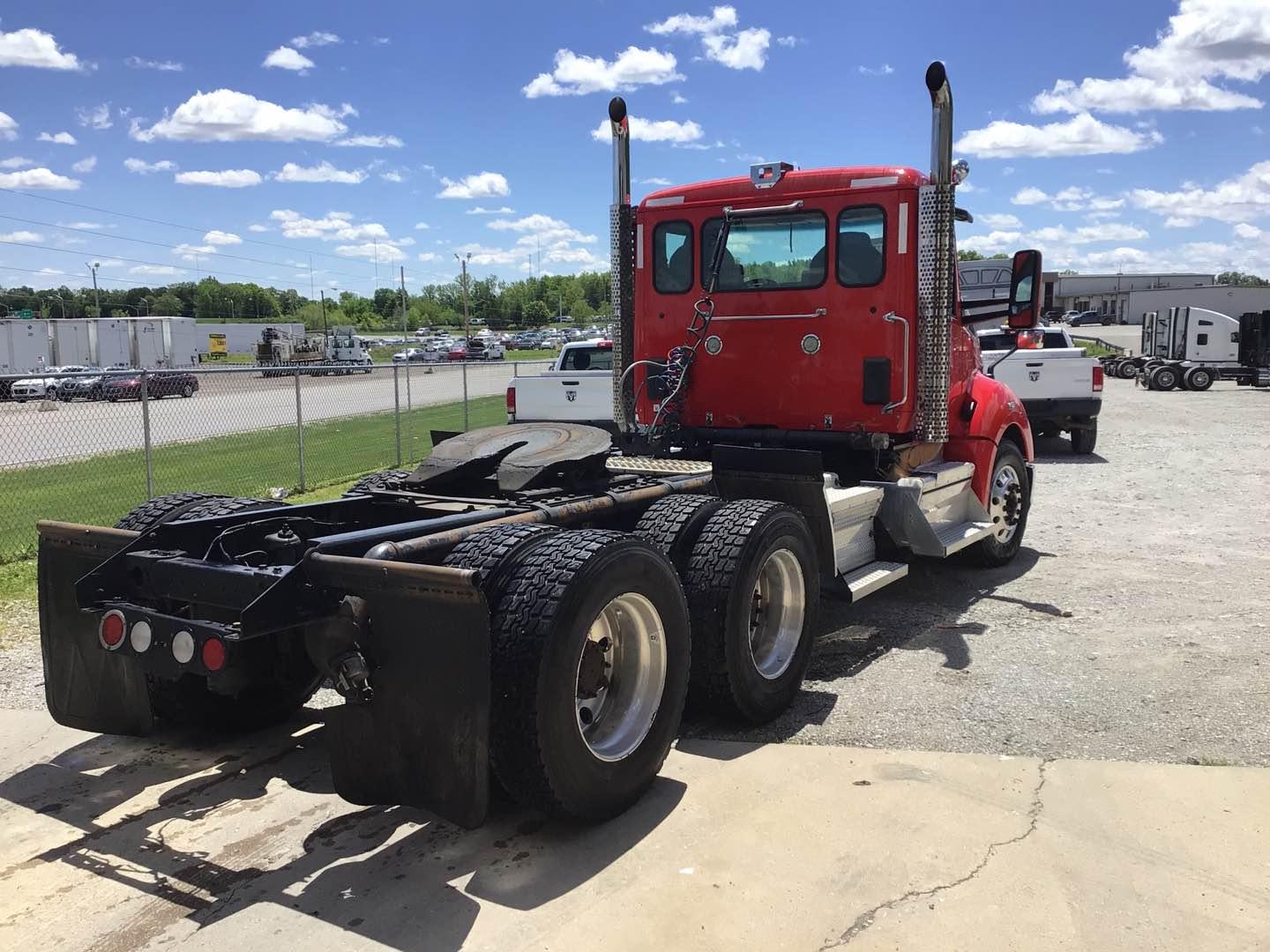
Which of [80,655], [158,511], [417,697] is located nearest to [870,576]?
[417,697]

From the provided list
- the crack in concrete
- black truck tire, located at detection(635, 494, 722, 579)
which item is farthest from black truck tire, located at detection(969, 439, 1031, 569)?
the crack in concrete

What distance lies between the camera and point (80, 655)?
171 inches

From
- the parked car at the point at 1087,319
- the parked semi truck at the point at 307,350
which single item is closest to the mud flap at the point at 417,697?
the parked semi truck at the point at 307,350

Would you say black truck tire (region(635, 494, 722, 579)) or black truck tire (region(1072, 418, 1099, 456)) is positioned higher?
black truck tire (region(635, 494, 722, 579))

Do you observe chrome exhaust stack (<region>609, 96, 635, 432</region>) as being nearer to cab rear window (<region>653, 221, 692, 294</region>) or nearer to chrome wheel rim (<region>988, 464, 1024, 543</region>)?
cab rear window (<region>653, 221, 692, 294</region>)

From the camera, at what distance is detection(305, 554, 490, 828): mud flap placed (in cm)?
331

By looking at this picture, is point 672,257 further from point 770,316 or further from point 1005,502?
point 1005,502

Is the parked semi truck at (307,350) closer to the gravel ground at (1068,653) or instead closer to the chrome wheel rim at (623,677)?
the gravel ground at (1068,653)

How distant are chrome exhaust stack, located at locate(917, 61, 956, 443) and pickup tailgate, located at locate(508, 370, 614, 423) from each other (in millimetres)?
6654

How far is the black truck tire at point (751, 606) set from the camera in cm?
470

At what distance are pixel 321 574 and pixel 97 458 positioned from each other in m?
11.8

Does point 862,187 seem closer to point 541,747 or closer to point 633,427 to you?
point 633,427

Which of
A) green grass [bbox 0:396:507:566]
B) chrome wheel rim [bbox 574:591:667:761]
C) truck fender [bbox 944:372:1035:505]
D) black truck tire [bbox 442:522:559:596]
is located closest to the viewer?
black truck tire [bbox 442:522:559:596]

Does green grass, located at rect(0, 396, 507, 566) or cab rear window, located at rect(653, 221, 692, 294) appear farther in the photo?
green grass, located at rect(0, 396, 507, 566)
